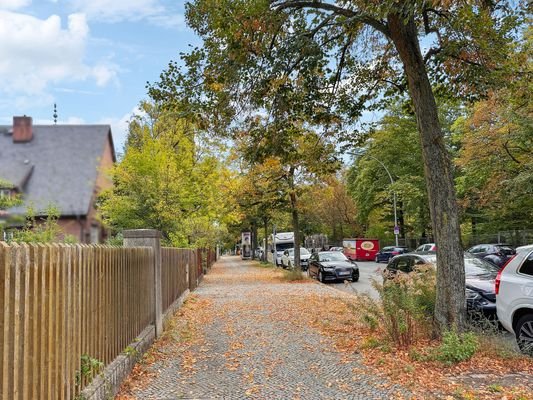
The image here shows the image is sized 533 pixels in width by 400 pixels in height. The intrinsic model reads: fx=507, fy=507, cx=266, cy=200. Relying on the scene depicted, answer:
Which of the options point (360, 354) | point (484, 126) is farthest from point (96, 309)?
point (484, 126)

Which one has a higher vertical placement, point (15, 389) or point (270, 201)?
point (270, 201)

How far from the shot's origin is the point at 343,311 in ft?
38.2

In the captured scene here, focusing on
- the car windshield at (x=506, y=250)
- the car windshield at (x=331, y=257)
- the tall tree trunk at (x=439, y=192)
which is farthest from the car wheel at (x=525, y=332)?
the car windshield at (x=506, y=250)

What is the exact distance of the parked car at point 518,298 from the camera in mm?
6996

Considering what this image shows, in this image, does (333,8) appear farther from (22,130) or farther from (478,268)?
(22,130)

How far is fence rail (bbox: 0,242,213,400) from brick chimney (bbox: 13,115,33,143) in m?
0.78

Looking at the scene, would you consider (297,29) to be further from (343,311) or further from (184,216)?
(184,216)

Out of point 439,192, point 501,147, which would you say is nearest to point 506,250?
point 501,147

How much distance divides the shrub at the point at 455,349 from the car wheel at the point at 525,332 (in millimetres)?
840

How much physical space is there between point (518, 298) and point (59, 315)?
612 cm

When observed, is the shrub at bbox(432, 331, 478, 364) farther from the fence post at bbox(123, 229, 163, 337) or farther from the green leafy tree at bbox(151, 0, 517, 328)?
the fence post at bbox(123, 229, 163, 337)

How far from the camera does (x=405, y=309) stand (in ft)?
24.0

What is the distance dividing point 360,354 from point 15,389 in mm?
5273

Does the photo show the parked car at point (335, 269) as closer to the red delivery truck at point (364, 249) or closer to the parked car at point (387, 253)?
the parked car at point (387, 253)
